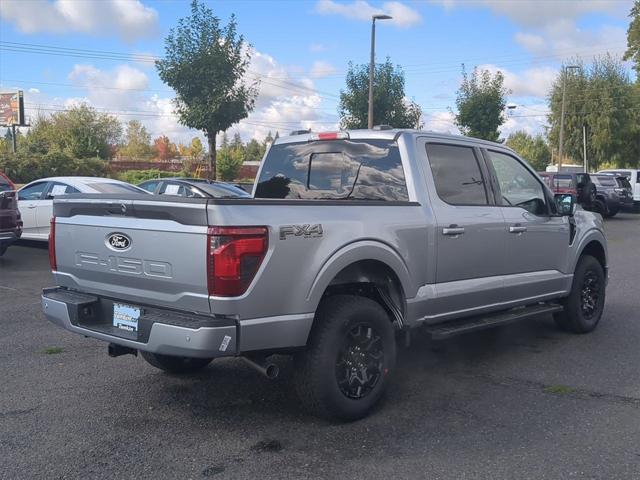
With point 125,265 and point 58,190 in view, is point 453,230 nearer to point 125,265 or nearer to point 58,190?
point 125,265

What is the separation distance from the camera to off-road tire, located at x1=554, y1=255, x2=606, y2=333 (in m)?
6.73

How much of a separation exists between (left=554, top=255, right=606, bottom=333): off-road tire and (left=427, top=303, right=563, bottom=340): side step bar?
355mm

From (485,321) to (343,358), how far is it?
1701 mm

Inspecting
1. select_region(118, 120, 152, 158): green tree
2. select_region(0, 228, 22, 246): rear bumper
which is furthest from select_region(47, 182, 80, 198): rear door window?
select_region(118, 120, 152, 158): green tree

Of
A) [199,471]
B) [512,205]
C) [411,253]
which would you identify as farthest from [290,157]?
[199,471]

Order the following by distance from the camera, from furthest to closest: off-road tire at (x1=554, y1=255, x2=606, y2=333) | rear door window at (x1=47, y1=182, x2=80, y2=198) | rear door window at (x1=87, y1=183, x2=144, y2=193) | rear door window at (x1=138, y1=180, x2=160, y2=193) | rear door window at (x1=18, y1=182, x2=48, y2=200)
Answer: rear door window at (x1=138, y1=180, x2=160, y2=193) < rear door window at (x1=18, y1=182, x2=48, y2=200) < rear door window at (x1=47, y1=182, x2=80, y2=198) < rear door window at (x1=87, y1=183, x2=144, y2=193) < off-road tire at (x1=554, y1=255, x2=606, y2=333)

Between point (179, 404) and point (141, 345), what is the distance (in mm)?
879

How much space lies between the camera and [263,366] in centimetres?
400

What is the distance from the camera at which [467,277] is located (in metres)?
5.27

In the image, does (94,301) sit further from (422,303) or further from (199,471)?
(422,303)

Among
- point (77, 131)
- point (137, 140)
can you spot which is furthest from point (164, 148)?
point (77, 131)

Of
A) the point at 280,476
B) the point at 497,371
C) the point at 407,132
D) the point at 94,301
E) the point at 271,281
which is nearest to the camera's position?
the point at 280,476

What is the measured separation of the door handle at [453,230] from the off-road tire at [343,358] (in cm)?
88

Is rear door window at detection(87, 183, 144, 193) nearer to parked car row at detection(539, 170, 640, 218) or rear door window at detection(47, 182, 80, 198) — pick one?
rear door window at detection(47, 182, 80, 198)
